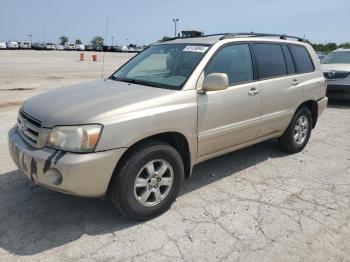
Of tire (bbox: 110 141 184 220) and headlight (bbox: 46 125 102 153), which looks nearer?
headlight (bbox: 46 125 102 153)

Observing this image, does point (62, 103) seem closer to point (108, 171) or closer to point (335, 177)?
point (108, 171)

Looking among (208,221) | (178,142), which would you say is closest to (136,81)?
(178,142)

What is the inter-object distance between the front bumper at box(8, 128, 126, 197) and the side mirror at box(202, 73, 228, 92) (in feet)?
3.88

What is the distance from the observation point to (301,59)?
5.61 m

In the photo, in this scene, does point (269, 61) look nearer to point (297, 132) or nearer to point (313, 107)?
point (297, 132)

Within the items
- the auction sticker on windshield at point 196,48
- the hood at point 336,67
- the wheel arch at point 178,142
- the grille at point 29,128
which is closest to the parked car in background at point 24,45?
the hood at point 336,67

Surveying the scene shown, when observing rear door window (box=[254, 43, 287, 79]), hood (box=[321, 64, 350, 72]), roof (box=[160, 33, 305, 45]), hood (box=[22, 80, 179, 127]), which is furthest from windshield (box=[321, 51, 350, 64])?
hood (box=[22, 80, 179, 127])

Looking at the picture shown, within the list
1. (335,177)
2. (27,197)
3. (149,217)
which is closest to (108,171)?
(149,217)

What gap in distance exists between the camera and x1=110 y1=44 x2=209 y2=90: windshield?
3988 millimetres

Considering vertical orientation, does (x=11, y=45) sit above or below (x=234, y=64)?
above

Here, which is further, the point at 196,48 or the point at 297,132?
the point at 297,132

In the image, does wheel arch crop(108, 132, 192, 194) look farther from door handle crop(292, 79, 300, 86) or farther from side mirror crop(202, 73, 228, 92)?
door handle crop(292, 79, 300, 86)

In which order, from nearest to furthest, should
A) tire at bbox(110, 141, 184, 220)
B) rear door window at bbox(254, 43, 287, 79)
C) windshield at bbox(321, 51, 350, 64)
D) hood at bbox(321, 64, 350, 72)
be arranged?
tire at bbox(110, 141, 184, 220) < rear door window at bbox(254, 43, 287, 79) < hood at bbox(321, 64, 350, 72) < windshield at bbox(321, 51, 350, 64)

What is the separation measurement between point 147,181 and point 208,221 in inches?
29.1
